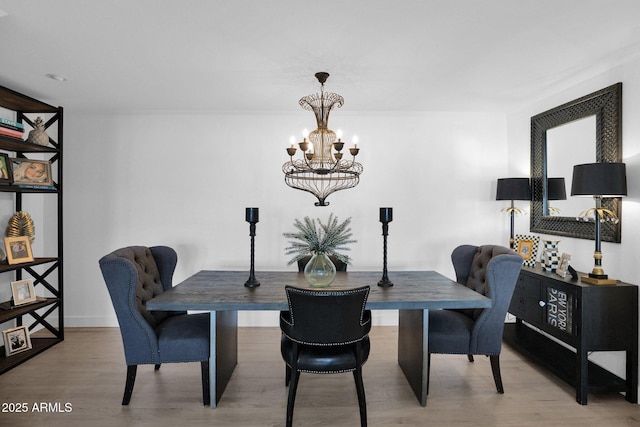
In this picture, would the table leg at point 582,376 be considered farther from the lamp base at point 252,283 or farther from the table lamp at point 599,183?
the lamp base at point 252,283

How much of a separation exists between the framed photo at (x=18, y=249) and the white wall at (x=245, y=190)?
0.71 meters

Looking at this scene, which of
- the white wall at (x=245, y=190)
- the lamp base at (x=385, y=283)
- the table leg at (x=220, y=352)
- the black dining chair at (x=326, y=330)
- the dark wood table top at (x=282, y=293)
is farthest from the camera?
the white wall at (x=245, y=190)

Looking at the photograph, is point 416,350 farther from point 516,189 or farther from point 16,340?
point 16,340

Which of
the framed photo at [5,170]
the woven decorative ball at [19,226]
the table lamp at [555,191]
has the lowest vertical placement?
the woven decorative ball at [19,226]

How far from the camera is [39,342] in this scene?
3.27m

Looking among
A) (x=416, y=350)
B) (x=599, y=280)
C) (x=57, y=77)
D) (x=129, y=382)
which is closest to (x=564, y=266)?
(x=599, y=280)

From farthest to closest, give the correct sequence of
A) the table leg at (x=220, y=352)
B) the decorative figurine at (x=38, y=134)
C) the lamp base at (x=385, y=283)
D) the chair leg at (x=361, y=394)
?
the decorative figurine at (x=38, y=134) → the lamp base at (x=385, y=283) → the table leg at (x=220, y=352) → the chair leg at (x=361, y=394)

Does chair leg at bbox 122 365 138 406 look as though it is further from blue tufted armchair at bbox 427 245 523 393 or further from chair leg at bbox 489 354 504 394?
chair leg at bbox 489 354 504 394

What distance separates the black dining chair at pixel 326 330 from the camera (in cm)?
185

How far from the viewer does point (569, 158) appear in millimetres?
3002

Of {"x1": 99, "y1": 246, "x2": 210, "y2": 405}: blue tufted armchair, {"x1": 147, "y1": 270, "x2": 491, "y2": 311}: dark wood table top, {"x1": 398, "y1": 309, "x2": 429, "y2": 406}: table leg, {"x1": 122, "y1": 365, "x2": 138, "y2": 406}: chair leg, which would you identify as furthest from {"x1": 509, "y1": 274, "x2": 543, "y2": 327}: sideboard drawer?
{"x1": 122, "y1": 365, "x2": 138, "y2": 406}: chair leg

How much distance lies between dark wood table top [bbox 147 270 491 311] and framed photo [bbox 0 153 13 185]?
72.0 inches

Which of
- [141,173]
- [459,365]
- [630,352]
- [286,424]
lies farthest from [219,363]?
[630,352]

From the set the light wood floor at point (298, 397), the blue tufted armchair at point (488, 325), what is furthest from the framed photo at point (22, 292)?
the blue tufted armchair at point (488, 325)
